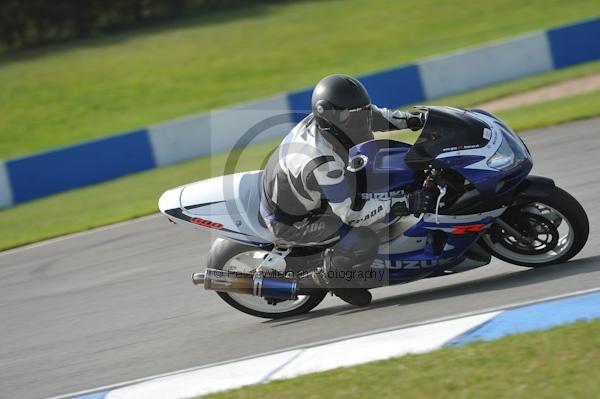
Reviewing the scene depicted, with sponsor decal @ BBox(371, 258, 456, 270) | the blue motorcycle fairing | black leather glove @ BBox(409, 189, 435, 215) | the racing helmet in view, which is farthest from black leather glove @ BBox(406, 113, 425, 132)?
sponsor decal @ BBox(371, 258, 456, 270)

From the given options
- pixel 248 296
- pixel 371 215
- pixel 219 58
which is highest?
pixel 371 215

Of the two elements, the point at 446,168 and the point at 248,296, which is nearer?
the point at 446,168

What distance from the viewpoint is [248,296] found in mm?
6617

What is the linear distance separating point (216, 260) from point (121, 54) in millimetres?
19680

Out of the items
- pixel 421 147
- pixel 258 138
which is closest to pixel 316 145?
→ pixel 421 147

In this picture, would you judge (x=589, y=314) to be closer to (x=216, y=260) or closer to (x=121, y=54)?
(x=216, y=260)

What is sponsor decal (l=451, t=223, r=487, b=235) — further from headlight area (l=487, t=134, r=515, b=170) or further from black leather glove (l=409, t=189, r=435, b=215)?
headlight area (l=487, t=134, r=515, b=170)

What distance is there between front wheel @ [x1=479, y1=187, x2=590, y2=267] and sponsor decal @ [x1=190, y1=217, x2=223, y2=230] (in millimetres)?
1896

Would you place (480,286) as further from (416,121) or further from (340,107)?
(340,107)

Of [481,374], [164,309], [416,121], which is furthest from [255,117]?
[481,374]

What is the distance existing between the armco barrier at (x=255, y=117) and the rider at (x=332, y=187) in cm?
804

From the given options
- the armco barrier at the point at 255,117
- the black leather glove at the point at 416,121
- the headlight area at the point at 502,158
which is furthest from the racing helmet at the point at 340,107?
the armco barrier at the point at 255,117

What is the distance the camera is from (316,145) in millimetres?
5902

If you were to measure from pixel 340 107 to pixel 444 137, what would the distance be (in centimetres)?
73
